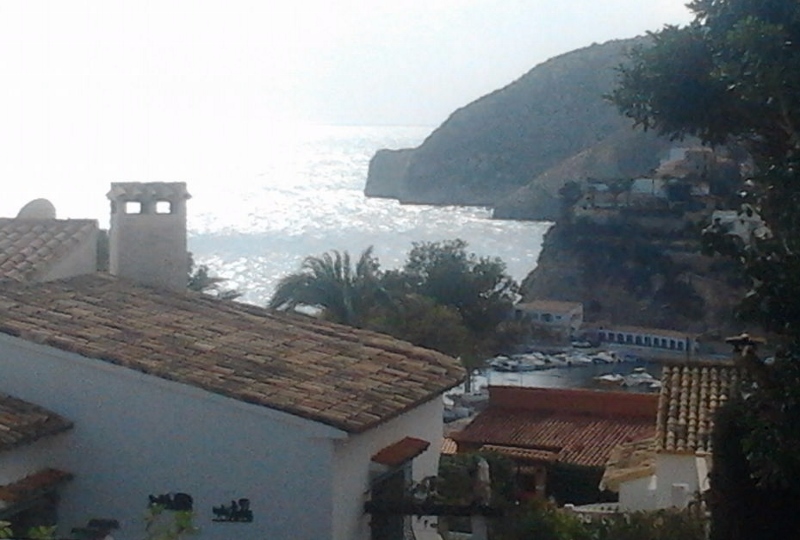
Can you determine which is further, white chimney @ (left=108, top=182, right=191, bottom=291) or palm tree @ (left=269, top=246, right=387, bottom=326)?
palm tree @ (left=269, top=246, right=387, bottom=326)

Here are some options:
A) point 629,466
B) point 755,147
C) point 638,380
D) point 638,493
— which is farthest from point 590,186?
point 755,147

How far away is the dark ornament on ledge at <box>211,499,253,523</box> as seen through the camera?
7.59 m

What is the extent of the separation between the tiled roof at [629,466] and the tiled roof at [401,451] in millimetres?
4809

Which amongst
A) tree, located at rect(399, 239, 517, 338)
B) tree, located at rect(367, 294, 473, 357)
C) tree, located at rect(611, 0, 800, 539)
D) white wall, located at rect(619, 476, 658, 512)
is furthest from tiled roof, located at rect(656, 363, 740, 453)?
tree, located at rect(399, 239, 517, 338)

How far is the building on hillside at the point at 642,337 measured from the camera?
62.2m

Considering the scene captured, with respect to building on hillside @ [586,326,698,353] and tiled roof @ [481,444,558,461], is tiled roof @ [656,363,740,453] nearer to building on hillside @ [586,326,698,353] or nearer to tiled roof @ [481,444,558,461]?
tiled roof @ [481,444,558,461]

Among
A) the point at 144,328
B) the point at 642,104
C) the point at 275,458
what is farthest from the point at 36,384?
the point at 642,104

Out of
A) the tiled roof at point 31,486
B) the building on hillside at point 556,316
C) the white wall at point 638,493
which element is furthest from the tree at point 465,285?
the tiled roof at point 31,486

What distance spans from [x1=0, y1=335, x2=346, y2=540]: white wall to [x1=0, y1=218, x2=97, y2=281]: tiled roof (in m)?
1.98

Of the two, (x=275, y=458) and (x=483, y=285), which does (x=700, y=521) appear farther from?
(x=483, y=285)

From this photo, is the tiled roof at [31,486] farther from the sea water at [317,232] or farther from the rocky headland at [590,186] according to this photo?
the sea water at [317,232]

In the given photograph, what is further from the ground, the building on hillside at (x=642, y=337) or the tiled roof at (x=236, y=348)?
the tiled roof at (x=236, y=348)

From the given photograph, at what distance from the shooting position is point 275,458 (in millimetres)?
7453

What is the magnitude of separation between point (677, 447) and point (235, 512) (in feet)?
18.3
